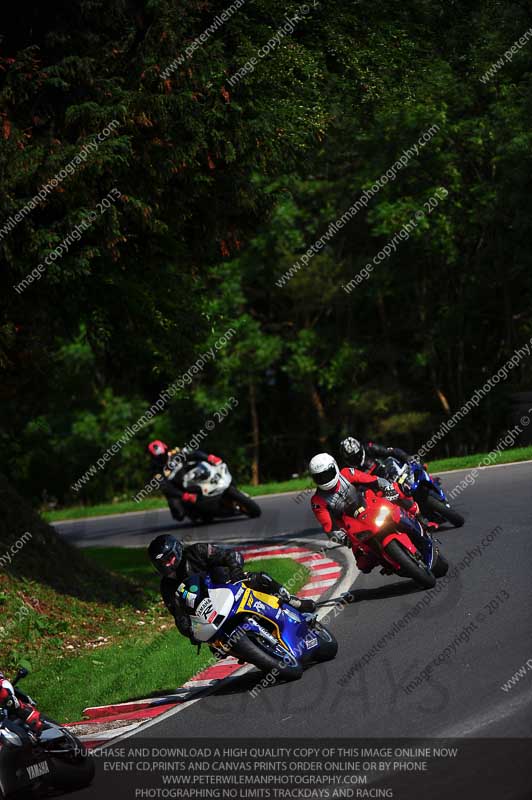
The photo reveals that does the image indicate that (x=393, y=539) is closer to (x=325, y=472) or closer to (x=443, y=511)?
(x=325, y=472)

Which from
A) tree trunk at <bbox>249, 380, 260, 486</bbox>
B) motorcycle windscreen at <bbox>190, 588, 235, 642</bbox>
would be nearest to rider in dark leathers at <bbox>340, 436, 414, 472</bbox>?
motorcycle windscreen at <bbox>190, 588, 235, 642</bbox>

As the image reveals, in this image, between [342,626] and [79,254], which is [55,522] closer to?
[79,254]

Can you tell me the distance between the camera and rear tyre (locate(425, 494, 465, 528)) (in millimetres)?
13785

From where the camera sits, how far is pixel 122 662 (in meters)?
11.6

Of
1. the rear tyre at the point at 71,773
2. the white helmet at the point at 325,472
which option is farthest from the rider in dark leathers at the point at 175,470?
the rear tyre at the point at 71,773

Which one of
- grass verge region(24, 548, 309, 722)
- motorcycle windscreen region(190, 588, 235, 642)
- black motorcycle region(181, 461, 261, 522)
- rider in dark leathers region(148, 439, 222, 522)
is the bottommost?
rider in dark leathers region(148, 439, 222, 522)

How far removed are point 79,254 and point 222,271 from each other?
78.0 feet

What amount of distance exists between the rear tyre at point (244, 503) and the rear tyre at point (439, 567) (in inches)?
349

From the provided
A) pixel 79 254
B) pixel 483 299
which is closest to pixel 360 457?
pixel 79 254

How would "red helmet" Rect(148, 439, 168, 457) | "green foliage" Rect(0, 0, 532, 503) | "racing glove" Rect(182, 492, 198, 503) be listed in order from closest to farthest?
"green foliage" Rect(0, 0, 532, 503) → "racing glove" Rect(182, 492, 198, 503) → "red helmet" Rect(148, 439, 168, 457)

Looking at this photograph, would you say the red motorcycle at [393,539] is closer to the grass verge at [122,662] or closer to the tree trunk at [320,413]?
the grass verge at [122,662]

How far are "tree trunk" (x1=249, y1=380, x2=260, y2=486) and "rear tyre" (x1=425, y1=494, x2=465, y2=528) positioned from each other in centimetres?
2508

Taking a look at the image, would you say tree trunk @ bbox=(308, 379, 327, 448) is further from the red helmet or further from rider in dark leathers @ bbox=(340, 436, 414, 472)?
rider in dark leathers @ bbox=(340, 436, 414, 472)

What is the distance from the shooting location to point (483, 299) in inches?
1341
